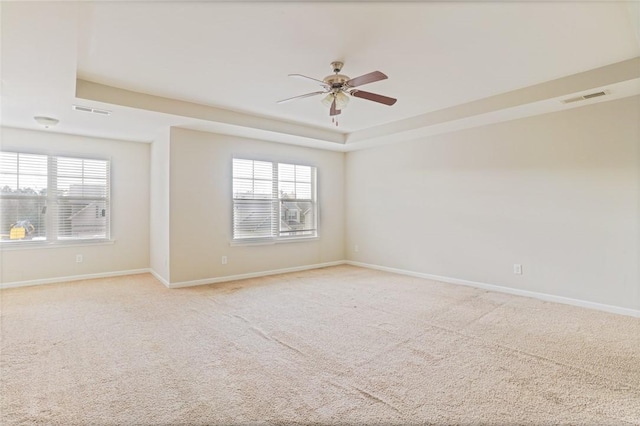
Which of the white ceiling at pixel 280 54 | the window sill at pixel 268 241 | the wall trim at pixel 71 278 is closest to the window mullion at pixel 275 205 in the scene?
the window sill at pixel 268 241

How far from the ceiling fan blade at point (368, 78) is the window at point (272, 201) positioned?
2953mm

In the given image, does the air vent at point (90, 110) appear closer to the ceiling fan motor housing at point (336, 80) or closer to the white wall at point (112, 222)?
the white wall at point (112, 222)

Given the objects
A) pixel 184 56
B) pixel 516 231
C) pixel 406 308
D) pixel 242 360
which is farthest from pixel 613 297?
pixel 184 56

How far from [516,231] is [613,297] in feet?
3.94

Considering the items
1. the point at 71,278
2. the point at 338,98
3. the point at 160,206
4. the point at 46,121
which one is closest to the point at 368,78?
the point at 338,98

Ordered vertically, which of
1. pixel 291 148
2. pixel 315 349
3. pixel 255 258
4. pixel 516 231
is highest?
pixel 291 148

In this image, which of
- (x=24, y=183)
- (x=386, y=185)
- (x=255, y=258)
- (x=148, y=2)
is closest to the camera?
(x=148, y=2)

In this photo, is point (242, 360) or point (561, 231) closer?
point (242, 360)

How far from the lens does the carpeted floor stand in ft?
5.98

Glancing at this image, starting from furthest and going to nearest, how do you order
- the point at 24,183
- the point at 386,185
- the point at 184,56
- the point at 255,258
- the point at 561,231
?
the point at 386,185
the point at 255,258
the point at 24,183
the point at 561,231
the point at 184,56

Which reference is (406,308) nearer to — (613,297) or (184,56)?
(613,297)

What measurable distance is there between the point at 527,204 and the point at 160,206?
5445mm

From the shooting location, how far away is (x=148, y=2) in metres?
2.12

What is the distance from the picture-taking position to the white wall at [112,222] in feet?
15.3
